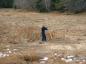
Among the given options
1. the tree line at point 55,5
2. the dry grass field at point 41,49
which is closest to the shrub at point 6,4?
the tree line at point 55,5

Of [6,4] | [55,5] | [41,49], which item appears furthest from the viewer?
[6,4]

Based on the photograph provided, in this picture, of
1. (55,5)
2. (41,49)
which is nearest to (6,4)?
(55,5)

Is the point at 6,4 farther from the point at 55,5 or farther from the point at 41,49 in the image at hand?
the point at 41,49

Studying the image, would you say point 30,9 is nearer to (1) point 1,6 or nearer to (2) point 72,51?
(1) point 1,6

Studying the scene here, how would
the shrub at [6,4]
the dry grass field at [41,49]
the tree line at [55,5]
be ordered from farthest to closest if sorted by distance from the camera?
1. the shrub at [6,4]
2. the tree line at [55,5]
3. the dry grass field at [41,49]

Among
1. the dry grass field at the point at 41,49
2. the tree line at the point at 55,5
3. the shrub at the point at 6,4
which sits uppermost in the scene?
the dry grass field at the point at 41,49

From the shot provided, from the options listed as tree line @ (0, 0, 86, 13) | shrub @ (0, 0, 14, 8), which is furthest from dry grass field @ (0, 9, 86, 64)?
shrub @ (0, 0, 14, 8)

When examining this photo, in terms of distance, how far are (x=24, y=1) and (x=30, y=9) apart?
206cm

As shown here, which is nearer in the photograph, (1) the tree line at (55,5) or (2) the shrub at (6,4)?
(1) the tree line at (55,5)

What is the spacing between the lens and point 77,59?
11938mm

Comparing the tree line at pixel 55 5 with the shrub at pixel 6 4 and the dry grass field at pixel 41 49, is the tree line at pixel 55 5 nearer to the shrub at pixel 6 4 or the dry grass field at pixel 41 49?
the shrub at pixel 6 4

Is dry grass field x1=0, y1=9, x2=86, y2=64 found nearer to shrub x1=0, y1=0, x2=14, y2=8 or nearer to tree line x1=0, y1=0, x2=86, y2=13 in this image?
tree line x1=0, y1=0, x2=86, y2=13

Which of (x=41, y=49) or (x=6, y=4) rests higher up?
(x=41, y=49)

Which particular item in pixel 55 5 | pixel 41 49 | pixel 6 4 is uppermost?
pixel 41 49
